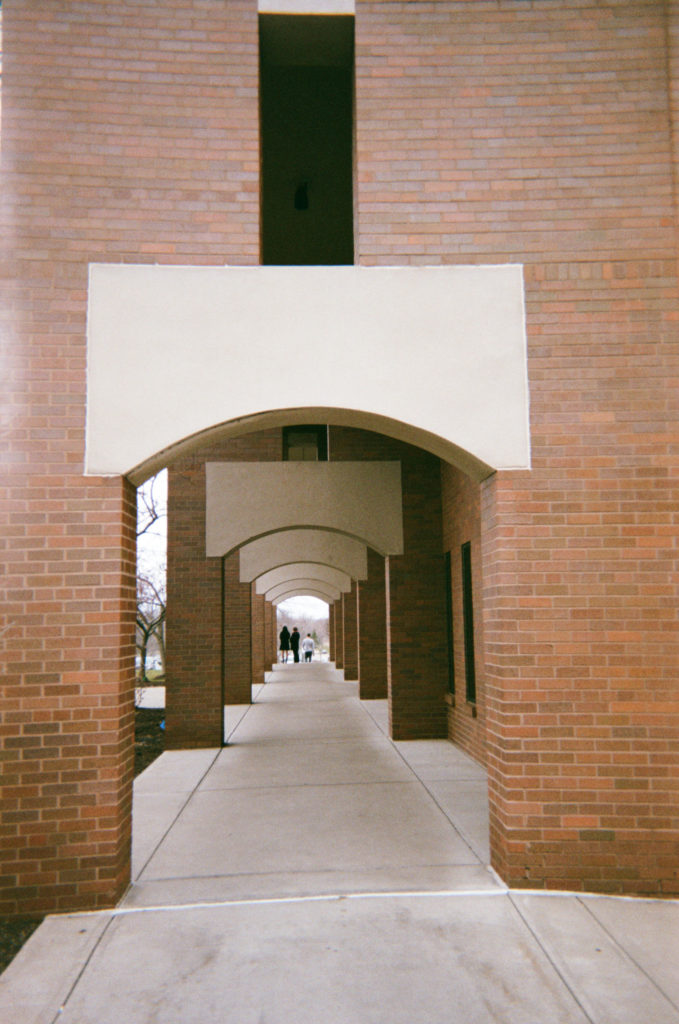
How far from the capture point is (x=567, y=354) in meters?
5.59

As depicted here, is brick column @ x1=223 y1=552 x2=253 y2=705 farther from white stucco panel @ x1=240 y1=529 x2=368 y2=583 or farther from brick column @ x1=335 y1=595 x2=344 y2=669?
brick column @ x1=335 y1=595 x2=344 y2=669

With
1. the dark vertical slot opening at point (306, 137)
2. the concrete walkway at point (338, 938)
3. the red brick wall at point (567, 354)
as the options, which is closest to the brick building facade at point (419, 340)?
the red brick wall at point (567, 354)

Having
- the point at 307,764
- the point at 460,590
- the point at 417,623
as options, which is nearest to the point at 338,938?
the point at 307,764

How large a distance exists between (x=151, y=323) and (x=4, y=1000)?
403 centimetres

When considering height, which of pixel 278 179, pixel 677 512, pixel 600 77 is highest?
pixel 278 179

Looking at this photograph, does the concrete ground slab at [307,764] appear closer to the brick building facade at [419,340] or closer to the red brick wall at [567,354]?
the brick building facade at [419,340]

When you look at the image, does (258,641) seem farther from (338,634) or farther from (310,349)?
(310,349)

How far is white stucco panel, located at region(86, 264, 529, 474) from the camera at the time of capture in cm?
548

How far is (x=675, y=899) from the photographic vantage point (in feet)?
16.6

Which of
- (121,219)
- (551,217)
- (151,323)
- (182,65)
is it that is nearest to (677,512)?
(551,217)

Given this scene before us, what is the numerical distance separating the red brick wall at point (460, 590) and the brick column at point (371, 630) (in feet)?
15.8

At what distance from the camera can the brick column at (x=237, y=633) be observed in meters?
16.4

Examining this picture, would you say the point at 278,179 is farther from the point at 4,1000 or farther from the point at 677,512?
the point at 4,1000

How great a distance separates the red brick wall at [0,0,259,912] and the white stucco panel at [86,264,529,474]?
0.23 m
